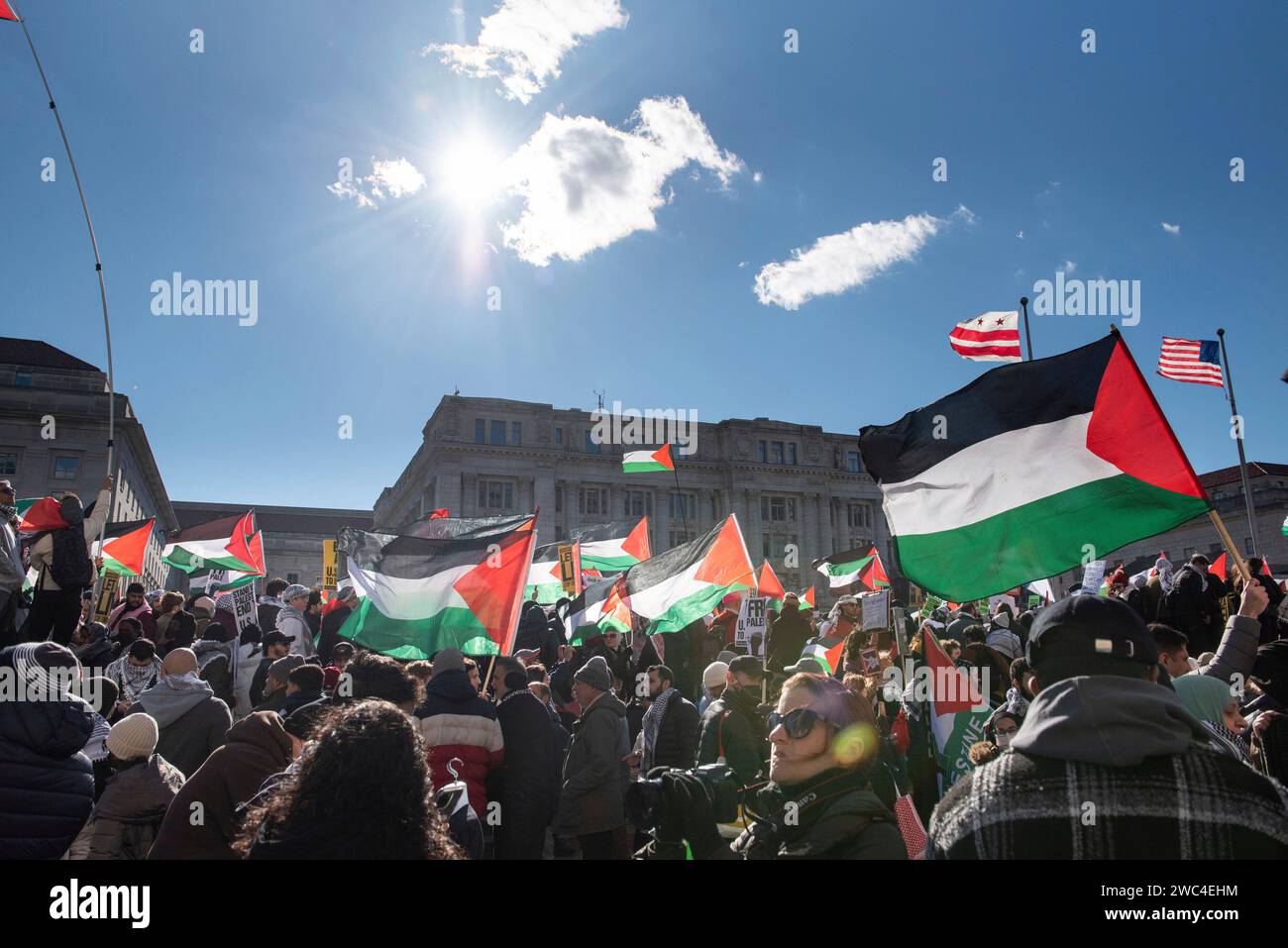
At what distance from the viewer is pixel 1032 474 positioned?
Result: 5504 mm

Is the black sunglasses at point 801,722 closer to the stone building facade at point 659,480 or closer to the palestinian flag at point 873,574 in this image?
the palestinian flag at point 873,574

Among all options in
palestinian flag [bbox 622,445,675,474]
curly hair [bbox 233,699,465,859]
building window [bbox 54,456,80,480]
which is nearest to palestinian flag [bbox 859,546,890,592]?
palestinian flag [bbox 622,445,675,474]

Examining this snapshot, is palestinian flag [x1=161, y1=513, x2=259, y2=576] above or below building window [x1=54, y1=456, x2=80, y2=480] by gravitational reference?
below

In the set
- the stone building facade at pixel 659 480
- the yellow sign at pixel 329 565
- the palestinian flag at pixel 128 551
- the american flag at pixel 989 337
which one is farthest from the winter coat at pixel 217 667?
the stone building facade at pixel 659 480

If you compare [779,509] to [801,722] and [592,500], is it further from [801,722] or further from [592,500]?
[801,722]

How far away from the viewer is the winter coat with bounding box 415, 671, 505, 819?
530cm

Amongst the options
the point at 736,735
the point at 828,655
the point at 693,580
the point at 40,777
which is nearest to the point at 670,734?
the point at 736,735

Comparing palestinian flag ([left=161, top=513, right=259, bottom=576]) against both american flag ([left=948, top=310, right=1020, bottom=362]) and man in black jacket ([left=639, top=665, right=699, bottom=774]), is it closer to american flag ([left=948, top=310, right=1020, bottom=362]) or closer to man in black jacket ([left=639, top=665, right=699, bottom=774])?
man in black jacket ([left=639, top=665, right=699, bottom=774])

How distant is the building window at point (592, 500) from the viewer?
7412 cm

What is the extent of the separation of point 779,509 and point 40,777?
77990 millimetres

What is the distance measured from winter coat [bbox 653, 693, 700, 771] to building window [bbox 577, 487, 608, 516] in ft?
218

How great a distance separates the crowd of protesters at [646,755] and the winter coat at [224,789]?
11mm

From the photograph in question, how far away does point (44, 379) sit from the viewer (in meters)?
57.3
